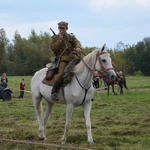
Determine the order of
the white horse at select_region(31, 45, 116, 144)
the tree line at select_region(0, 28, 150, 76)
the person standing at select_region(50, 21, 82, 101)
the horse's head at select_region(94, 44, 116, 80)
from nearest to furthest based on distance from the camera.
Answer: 1. the horse's head at select_region(94, 44, 116, 80)
2. the white horse at select_region(31, 45, 116, 144)
3. the person standing at select_region(50, 21, 82, 101)
4. the tree line at select_region(0, 28, 150, 76)

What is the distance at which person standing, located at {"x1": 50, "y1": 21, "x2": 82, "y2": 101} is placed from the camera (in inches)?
344

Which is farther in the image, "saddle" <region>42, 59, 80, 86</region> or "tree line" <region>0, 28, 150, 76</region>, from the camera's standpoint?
"tree line" <region>0, 28, 150, 76</region>

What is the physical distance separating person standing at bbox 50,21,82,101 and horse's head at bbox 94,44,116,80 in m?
0.68

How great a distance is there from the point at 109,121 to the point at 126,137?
104 inches

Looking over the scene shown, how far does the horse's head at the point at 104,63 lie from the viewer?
310 inches

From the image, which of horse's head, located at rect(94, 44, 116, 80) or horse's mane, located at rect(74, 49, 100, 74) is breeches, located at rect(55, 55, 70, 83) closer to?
horse's mane, located at rect(74, 49, 100, 74)

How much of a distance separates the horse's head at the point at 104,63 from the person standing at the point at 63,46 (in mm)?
677

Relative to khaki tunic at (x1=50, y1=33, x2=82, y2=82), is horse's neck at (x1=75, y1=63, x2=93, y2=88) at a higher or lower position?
lower

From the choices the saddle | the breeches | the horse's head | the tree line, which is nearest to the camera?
the horse's head

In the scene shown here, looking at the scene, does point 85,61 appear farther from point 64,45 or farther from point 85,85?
point 64,45

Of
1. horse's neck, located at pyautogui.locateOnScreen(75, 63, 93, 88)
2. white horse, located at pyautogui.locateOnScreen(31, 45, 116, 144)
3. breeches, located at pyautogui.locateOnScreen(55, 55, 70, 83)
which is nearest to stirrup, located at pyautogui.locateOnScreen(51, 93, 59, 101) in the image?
white horse, located at pyautogui.locateOnScreen(31, 45, 116, 144)

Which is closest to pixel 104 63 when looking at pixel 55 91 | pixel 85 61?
pixel 85 61

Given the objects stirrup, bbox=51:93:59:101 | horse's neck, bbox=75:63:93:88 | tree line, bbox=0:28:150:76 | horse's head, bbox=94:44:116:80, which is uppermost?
tree line, bbox=0:28:150:76

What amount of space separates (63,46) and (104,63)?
1.35m
